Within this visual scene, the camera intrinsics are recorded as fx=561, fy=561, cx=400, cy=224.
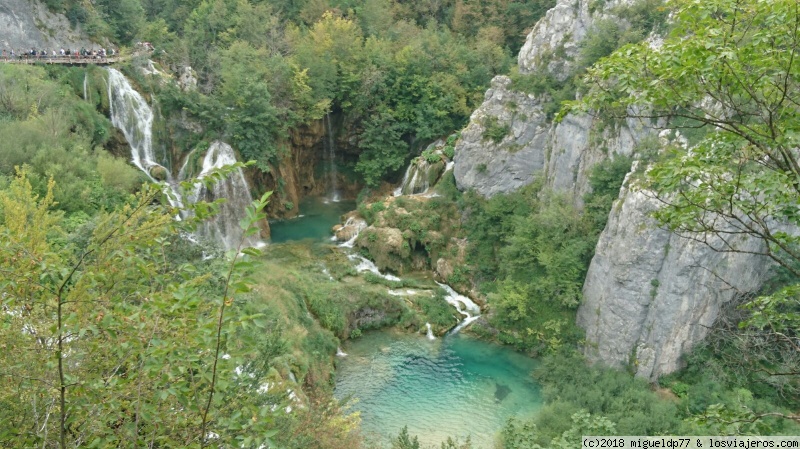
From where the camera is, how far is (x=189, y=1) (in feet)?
115

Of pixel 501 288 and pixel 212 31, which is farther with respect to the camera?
pixel 212 31

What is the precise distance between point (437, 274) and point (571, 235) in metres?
6.03

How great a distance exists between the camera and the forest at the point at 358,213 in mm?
4211

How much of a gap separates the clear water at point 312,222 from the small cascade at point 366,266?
2883mm

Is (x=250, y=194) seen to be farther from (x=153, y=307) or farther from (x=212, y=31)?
(x=153, y=307)

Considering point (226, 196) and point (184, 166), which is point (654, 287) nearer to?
point (226, 196)

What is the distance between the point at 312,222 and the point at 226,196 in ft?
16.0

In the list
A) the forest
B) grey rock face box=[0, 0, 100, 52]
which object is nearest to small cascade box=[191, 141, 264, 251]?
the forest

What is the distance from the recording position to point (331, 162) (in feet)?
104

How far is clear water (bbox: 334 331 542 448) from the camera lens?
14.6m

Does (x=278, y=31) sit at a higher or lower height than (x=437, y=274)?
higher

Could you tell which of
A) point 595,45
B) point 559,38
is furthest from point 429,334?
point 559,38

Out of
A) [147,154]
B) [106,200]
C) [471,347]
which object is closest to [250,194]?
[147,154]

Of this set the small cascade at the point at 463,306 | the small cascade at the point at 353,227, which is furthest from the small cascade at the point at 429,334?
the small cascade at the point at 353,227
